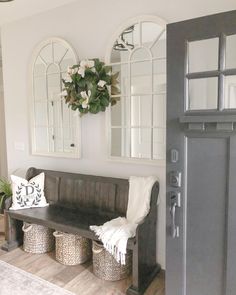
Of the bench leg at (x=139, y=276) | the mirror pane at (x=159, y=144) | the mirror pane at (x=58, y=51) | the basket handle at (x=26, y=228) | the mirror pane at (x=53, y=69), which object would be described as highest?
the mirror pane at (x=58, y=51)

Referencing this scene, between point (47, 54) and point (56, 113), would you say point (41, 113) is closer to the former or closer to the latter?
point (56, 113)

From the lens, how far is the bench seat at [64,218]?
7.73 ft

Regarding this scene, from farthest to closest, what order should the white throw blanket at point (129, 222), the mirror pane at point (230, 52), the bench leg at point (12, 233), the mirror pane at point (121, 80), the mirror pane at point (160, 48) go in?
the bench leg at point (12, 233) < the mirror pane at point (121, 80) < the mirror pane at point (160, 48) < the white throw blanket at point (129, 222) < the mirror pane at point (230, 52)

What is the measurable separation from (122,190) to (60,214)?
2.27ft

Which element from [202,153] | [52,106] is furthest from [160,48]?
[52,106]

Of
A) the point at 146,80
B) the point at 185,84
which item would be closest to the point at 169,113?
the point at 185,84

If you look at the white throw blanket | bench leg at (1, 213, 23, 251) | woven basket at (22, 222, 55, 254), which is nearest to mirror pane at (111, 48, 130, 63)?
the white throw blanket

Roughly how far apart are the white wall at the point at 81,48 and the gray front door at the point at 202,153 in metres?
0.72

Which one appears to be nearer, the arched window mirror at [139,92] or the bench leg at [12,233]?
the arched window mirror at [139,92]

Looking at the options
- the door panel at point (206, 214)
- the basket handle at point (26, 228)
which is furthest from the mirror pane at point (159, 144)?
the basket handle at point (26, 228)

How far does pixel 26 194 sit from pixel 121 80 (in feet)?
5.16

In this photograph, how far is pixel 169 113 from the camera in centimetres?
173

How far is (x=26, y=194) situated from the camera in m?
2.90

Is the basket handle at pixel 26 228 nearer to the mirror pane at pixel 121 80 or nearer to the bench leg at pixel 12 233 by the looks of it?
the bench leg at pixel 12 233
